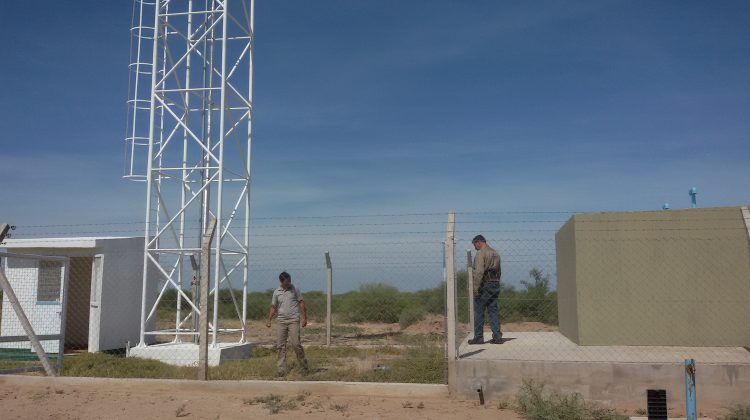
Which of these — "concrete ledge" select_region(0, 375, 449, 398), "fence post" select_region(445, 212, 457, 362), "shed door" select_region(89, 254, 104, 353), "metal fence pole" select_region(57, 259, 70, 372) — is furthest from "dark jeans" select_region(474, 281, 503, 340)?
"shed door" select_region(89, 254, 104, 353)

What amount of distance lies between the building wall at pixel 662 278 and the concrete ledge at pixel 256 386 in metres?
3.31

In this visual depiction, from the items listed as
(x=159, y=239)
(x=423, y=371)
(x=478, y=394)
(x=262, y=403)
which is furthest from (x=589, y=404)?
(x=159, y=239)

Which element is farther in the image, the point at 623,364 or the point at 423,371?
the point at 423,371

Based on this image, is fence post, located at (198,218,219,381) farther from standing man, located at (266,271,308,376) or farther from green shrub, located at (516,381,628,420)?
green shrub, located at (516,381,628,420)

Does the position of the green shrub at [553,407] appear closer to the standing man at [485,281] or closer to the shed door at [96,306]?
the standing man at [485,281]

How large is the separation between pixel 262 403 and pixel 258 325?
14040 mm

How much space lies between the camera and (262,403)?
25.5 feet

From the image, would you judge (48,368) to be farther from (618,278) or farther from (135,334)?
(618,278)

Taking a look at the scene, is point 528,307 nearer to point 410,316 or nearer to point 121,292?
point 410,316

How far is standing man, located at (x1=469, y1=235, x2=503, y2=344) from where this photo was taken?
9742 millimetres

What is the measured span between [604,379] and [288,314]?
4570 mm

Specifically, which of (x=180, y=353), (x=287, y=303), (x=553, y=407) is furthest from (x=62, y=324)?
(x=553, y=407)

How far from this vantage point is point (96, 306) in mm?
13750

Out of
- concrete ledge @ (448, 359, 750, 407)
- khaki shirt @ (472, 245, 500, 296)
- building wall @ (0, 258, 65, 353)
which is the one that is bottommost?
concrete ledge @ (448, 359, 750, 407)
